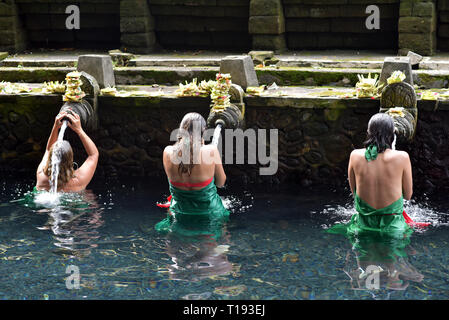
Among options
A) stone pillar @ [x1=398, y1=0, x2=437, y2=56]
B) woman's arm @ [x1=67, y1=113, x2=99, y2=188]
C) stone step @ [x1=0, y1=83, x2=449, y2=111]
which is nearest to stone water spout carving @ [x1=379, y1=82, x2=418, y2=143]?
stone step @ [x1=0, y1=83, x2=449, y2=111]

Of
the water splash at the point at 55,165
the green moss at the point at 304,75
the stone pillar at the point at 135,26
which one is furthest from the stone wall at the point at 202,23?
the water splash at the point at 55,165

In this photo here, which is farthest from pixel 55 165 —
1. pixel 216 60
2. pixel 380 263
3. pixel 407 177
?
pixel 216 60

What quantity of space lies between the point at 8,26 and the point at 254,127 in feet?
19.8

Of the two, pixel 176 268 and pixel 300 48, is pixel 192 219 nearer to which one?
pixel 176 268

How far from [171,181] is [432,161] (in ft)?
11.8

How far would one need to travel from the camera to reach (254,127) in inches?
371

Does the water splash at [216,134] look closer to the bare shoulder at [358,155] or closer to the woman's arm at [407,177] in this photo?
the bare shoulder at [358,155]

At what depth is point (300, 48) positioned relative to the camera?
12828mm

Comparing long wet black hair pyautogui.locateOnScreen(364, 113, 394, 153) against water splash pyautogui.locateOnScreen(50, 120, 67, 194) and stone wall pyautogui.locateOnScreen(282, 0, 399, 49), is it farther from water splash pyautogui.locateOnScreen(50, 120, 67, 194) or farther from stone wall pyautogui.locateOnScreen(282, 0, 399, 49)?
stone wall pyautogui.locateOnScreen(282, 0, 399, 49)

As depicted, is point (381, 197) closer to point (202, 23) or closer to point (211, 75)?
point (211, 75)

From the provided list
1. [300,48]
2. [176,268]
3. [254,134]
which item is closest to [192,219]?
[176,268]

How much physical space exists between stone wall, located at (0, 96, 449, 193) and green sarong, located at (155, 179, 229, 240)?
1.95 m

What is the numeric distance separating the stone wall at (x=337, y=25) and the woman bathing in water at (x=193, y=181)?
5.66 meters

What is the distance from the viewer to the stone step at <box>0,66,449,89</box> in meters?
9.84
